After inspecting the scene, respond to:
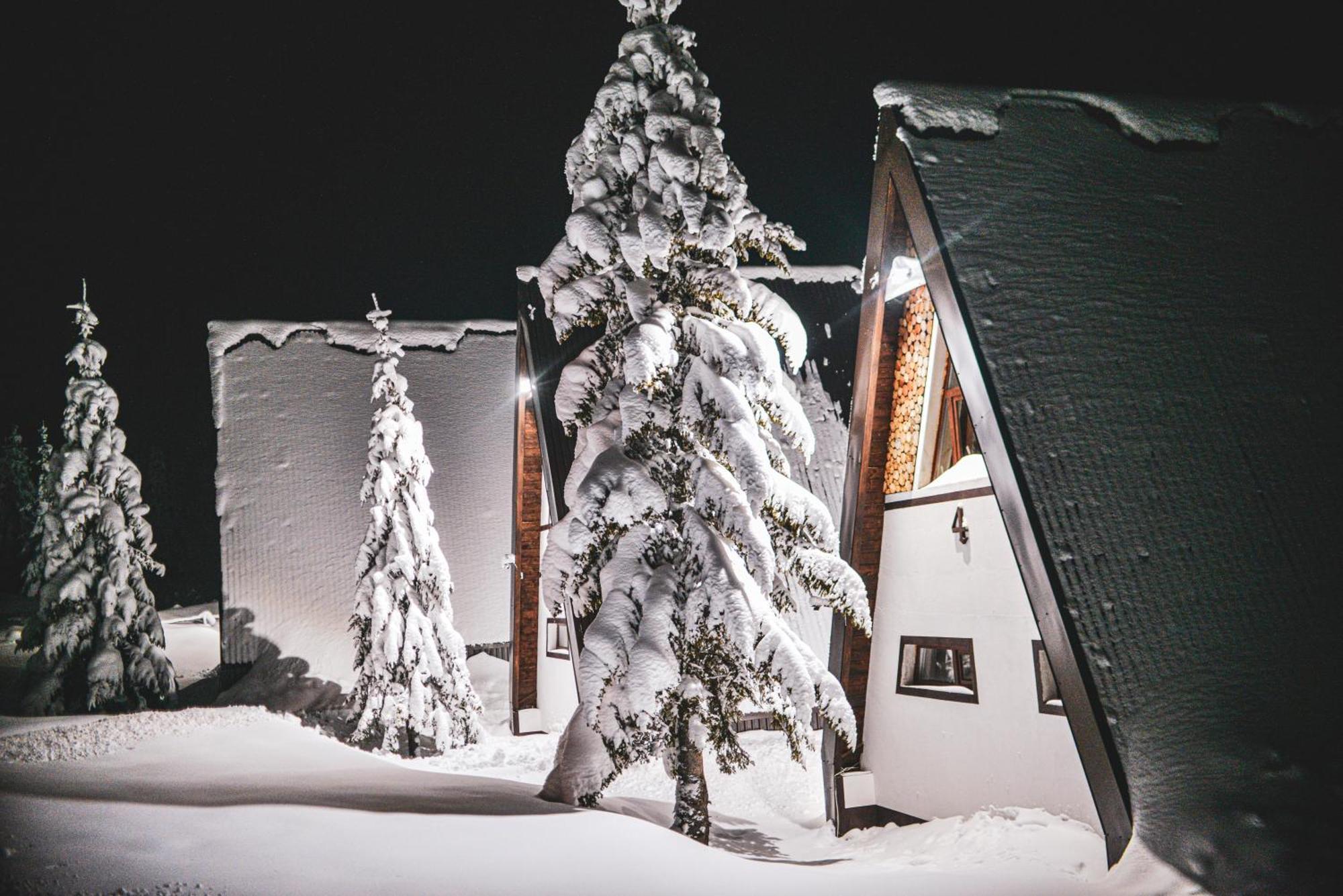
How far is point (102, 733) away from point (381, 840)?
7.13 metres

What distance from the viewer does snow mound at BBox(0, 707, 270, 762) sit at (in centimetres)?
885

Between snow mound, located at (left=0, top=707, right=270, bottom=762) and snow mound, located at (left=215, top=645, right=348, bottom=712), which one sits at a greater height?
snow mound, located at (left=0, top=707, right=270, bottom=762)

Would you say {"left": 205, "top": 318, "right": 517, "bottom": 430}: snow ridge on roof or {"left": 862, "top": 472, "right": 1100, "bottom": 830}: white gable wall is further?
{"left": 205, "top": 318, "right": 517, "bottom": 430}: snow ridge on roof

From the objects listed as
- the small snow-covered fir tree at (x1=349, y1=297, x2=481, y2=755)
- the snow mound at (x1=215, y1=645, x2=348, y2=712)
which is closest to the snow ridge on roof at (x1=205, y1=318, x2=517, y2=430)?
the snow mound at (x1=215, y1=645, x2=348, y2=712)

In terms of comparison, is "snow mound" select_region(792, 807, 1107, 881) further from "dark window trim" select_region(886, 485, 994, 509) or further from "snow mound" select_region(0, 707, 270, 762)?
"snow mound" select_region(0, 707, 270, 762)

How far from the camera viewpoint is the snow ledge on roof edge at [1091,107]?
27.4 feet

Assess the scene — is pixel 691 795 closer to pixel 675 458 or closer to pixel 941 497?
pixel 675 458

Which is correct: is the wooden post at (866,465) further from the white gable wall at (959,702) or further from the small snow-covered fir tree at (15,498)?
the small snow-covered fir tree at (15,498)

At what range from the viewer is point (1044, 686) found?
313 inches

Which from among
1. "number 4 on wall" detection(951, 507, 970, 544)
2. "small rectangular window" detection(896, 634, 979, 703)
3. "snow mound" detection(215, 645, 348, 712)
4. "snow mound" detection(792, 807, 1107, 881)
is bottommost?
"snow mound" detection(215, 645, 348, 712)

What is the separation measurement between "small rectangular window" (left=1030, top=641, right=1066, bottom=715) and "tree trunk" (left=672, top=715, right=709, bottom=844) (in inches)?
124

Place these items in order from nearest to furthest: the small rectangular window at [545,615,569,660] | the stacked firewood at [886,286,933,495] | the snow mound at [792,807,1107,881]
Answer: the snow mound at [792,807,1107,881] < the stacked firewood at [886,286,933,495] < the small rectangular window at [545,615,569,660]

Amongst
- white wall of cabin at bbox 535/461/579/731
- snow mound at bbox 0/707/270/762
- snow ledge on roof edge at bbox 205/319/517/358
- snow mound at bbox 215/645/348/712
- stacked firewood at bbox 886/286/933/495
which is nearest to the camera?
snow mound at bbox 0/707/270/762

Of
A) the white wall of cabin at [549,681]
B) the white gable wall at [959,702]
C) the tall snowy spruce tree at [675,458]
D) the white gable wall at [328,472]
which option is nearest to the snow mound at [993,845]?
the white gable wall at [959,702]
